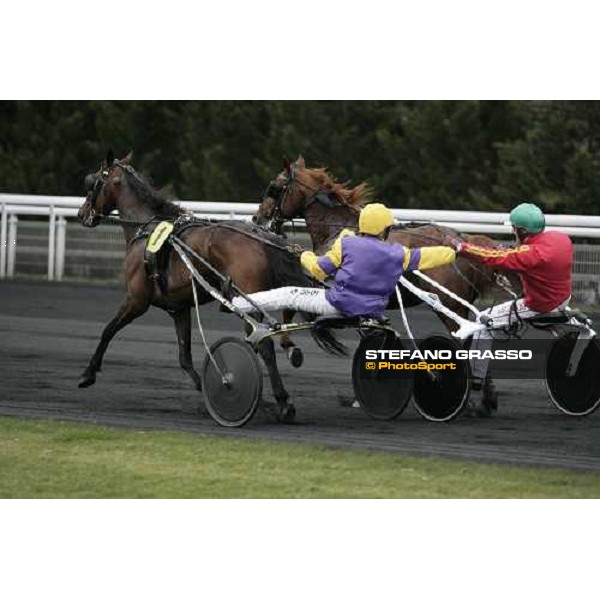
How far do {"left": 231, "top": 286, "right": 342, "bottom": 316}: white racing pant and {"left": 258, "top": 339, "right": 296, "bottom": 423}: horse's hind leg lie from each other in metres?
0.27

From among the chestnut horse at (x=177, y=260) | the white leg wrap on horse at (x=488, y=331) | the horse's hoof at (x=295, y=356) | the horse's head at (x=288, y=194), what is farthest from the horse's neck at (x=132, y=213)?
the white leg wrap on horse at (x=488, y=331)

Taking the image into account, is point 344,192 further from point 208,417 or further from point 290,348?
point 208,417

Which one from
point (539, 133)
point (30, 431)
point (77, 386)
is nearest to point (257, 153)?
point (539, 133)

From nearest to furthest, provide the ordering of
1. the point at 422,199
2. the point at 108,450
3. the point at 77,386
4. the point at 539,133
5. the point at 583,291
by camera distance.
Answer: the point at 108,450, the point at 77,386, the point at 583,291, the point at 539,133, the point at 422,199

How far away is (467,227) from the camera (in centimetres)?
1991

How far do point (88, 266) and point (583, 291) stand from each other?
711cm

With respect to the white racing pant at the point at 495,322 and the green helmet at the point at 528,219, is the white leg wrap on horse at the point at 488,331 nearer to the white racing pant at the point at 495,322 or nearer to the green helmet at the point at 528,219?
the white racing pant at the point at 495,322

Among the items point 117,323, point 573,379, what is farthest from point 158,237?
point 573,379

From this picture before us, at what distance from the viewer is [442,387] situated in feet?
38.8

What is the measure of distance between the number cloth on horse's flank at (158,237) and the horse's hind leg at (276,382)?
1303 mm

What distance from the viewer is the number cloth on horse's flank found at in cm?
1249

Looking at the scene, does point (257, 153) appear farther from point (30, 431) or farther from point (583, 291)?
point (30, 431)

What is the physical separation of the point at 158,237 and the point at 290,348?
61.0 inches

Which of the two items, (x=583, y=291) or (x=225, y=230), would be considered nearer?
(x=225, y=230)
